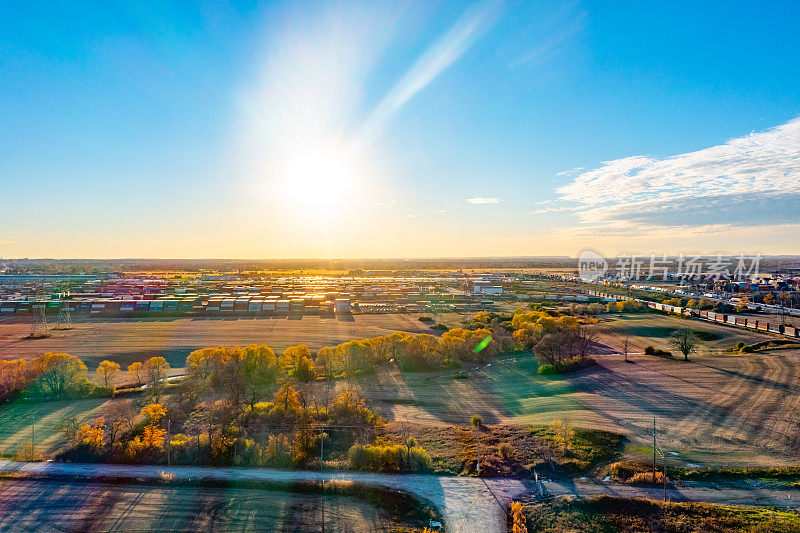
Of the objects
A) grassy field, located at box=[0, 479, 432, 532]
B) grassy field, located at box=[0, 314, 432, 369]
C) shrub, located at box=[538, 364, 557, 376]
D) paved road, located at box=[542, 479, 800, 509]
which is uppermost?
paved road, located at box=[542, 479, 800, 509]

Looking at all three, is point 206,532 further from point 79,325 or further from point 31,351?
point 79,325

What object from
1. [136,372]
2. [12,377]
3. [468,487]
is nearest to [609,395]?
[468,487]

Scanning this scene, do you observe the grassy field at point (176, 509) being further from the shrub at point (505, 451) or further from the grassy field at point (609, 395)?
the shrub at point (505, 451)

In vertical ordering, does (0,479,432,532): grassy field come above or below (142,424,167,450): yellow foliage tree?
below

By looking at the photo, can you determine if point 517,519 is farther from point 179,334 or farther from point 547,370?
point 179,334

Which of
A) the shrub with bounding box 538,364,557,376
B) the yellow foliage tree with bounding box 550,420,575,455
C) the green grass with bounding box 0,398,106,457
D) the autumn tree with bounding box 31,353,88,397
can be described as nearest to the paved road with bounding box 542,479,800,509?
the yellow foliage tree with bounding box 550,420,575,455

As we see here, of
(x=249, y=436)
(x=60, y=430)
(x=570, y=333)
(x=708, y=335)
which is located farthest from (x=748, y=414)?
(x=60, y=430)

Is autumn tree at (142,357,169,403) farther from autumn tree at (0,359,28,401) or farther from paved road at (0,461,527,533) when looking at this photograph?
paved road at (0,461,527,533)
